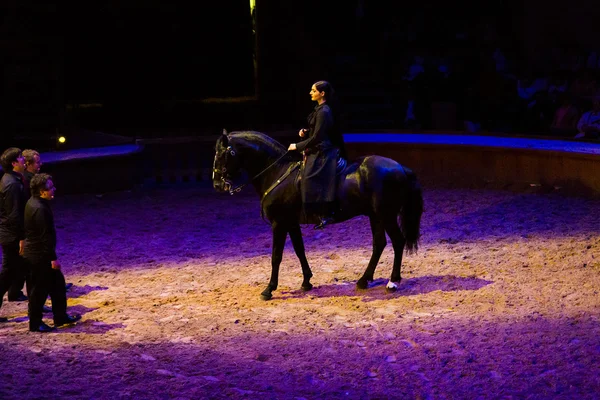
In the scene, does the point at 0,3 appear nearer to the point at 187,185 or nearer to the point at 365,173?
the point at 187,185

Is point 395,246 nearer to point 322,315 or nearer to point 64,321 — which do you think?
point 322,315

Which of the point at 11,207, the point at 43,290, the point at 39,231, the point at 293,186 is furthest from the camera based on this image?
the point at 293,186

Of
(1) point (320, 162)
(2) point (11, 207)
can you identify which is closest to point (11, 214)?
(2) point (11, 207)

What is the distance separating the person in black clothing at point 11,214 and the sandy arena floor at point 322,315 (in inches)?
19.2

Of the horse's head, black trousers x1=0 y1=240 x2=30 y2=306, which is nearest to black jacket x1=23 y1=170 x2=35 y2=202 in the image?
black trousers x1=0 y1=240 x2=30 y2=306

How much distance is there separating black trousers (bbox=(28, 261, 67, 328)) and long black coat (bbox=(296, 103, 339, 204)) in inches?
98.7

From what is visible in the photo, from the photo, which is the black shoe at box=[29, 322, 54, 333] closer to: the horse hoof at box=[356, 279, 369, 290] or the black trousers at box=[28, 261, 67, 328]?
the black trousers at box=[28, 261, 67, 328]

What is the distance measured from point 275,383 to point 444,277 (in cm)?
330

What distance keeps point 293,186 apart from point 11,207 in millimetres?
2782

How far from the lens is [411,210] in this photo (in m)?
8.61

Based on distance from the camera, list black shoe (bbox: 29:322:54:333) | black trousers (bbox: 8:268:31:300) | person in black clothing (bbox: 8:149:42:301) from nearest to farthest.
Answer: black shoe (bbox: 29:322:54:333) < person in black clothing (bbox: 8:149:42:301) < black trousers (bbox: 8:268:31:300)

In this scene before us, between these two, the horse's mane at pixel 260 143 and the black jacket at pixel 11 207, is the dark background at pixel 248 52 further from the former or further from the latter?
the black jacket at pixel 11 207

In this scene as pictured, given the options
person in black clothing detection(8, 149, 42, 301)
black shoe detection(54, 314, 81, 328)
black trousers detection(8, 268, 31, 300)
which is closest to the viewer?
black shoe detection(54, 314, 81, 328)

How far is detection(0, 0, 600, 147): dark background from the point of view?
1744 cm
